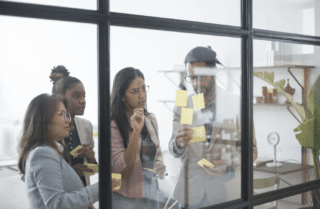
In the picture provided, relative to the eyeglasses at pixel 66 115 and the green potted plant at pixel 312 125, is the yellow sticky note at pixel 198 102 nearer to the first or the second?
the eyeglasses at pixel 66 115

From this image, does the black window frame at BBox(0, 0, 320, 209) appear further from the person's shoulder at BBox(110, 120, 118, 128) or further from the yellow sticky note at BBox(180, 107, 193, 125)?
the yellow sticky note at BBox(180, 107, 193, 125)

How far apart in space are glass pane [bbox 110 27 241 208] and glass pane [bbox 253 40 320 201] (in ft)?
0.61

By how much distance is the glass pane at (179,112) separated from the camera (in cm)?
124

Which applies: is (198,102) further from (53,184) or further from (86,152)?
(53,184)

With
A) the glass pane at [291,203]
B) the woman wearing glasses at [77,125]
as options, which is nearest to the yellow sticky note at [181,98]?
the woman wearing glasses at [77,125]

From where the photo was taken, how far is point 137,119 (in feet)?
4.26

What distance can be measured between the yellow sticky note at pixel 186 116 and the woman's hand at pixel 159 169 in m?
0.23

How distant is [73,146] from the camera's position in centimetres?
114

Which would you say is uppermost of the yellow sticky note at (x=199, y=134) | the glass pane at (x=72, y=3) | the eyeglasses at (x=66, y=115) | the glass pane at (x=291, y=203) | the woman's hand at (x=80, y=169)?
the glass pane at (x=72, y=3)

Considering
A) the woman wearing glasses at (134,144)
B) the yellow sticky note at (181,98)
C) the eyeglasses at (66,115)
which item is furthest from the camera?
the yellow sticky note at (181,98)

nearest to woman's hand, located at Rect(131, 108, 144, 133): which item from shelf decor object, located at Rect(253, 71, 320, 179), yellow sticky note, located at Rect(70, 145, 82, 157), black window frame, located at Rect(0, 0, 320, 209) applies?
black window frame, located at Rect(0, 0, 320, 209)

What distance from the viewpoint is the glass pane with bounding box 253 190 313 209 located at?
176 centimetres

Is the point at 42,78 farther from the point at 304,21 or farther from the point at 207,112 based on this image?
the point at 304,21

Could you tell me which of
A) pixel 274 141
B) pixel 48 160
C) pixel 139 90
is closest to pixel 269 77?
pixel 274 141
